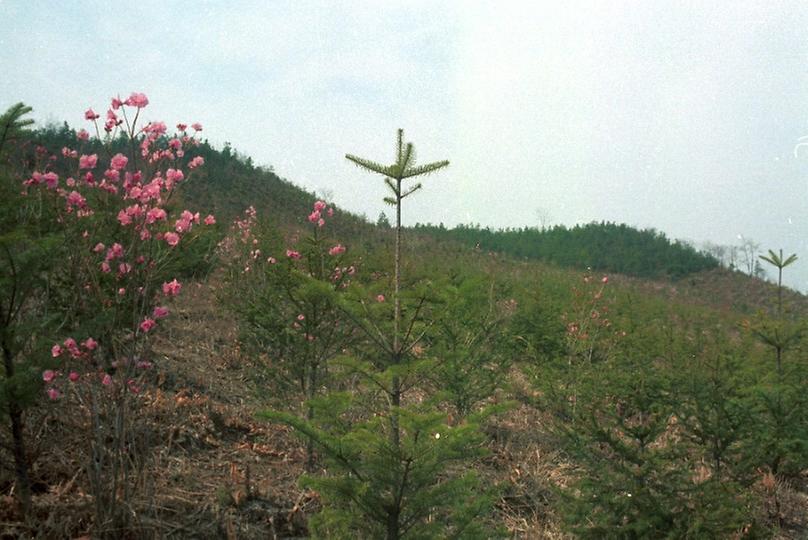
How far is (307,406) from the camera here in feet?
9.25

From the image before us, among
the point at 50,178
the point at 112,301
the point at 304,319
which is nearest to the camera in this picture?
the point at 50,178

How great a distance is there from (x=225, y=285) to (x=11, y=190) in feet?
20.6

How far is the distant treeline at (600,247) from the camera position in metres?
64.9

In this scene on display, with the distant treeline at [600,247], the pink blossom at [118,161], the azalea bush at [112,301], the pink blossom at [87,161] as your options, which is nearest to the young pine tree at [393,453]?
the azalea bush at [112,301]

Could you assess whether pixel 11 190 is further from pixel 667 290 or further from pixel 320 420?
pixel 667 290

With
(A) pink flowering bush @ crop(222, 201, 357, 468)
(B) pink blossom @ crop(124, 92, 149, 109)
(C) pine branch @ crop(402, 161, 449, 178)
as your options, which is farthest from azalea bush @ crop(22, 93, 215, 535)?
(C) pine branch @ crop(402, 161, 449, 178)

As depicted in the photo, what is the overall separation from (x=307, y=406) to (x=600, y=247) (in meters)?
75.1

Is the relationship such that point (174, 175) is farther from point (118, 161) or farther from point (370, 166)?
point (370, 166)

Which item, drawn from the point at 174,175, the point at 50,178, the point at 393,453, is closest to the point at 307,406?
the point at 393,453

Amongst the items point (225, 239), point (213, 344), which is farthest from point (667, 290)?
point (213, 344)

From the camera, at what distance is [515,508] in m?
4.88

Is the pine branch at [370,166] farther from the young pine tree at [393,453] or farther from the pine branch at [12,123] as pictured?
the pine branch at [12,123]

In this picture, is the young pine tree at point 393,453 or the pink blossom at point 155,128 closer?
the young pine tree at point 393,453

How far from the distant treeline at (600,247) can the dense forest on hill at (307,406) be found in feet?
166
